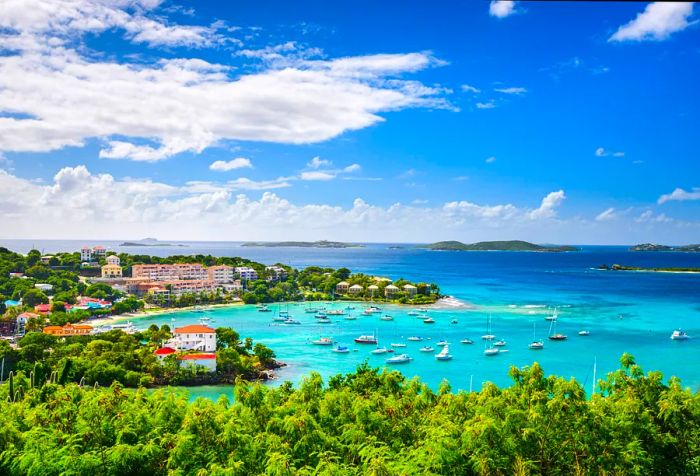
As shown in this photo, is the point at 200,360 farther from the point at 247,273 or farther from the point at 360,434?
the point at 247,273

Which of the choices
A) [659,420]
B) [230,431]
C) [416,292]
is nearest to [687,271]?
[416,292]

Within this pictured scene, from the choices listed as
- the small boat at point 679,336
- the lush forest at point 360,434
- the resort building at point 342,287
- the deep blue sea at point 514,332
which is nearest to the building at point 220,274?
the resort building at point 342,287

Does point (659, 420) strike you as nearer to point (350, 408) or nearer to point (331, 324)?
point (350, 408)

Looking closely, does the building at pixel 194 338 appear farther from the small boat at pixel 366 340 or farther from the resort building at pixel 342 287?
the resort building at pixel 342 287

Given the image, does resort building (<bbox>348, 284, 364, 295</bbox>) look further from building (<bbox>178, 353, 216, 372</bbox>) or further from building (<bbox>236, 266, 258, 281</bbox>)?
building (<bbox>178, 353, 216, 372</bbox>)

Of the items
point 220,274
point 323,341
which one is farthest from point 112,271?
point 323,341

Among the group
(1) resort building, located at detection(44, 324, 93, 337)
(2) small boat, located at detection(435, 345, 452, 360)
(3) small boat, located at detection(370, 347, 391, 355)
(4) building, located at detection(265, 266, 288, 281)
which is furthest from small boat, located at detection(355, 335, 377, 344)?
(4) building, located at detection(265, 266, 288, 281)
